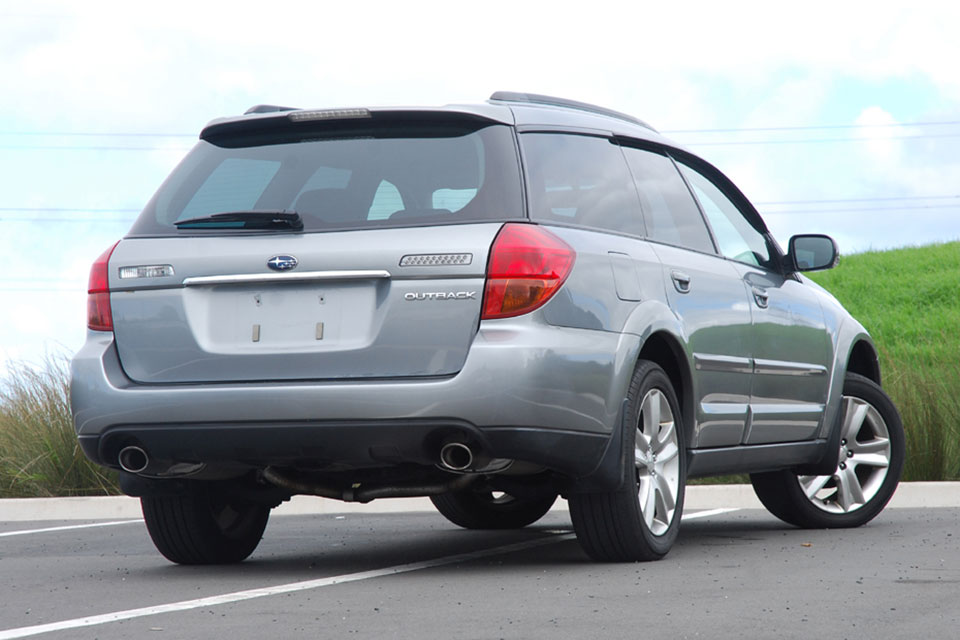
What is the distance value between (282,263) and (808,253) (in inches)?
137

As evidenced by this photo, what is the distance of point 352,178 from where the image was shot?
19.2 feet

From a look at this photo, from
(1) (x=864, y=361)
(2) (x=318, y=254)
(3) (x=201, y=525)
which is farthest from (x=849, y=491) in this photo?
(2) (x=318, y=254)

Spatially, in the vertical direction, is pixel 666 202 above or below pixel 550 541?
above

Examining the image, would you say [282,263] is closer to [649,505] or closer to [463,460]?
[463,460]

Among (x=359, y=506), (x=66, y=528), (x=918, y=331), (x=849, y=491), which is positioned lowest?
(x=918, y=331)

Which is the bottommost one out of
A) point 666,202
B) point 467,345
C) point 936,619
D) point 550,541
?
point 550,541

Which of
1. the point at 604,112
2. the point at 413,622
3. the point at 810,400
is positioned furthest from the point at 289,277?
the point at 810,400

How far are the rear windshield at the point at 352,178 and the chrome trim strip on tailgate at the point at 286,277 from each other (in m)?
0.26

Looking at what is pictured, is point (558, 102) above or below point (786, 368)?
above

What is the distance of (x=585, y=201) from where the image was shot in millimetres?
6055

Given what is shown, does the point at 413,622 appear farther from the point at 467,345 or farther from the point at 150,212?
the point at 150,212

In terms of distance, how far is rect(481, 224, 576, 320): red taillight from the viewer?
535cm

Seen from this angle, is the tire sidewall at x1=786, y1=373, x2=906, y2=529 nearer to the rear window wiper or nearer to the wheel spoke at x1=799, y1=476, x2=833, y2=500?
the wheel spoke at x1=799, y1=476, x2=833, y2=500

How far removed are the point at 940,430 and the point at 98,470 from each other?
6677 millimetres
